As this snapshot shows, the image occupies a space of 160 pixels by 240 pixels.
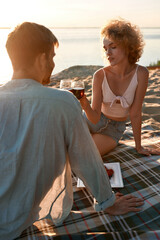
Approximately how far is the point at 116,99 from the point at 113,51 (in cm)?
55

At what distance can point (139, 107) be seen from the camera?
2.84 meters

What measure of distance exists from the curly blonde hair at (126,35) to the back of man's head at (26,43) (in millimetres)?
1549

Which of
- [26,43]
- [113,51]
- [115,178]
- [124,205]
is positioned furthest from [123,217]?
[113,51]

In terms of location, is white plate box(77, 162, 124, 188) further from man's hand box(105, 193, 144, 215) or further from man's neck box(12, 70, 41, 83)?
man's neck box(12, 70, 41, 83)

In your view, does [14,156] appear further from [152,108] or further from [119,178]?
[152,108]

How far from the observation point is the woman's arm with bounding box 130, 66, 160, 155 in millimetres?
2775

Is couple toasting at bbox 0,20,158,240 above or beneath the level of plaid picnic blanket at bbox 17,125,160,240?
above

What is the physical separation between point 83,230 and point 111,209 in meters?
0.26

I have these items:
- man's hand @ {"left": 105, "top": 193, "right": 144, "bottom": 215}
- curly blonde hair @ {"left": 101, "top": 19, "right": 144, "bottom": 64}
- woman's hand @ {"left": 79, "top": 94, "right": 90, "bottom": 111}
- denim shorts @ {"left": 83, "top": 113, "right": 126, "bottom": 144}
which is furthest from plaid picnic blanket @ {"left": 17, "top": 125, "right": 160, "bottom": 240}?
curly blonde hair @ {"left": 101, "top": 19, "right": 144, "bottom": 64}

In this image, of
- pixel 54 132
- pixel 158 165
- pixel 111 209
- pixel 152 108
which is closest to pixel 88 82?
pixel 152 108

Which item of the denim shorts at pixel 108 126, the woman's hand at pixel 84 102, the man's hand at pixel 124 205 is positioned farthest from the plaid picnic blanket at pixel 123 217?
the woman's hand at pixel 84 102

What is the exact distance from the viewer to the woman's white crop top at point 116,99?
280cm

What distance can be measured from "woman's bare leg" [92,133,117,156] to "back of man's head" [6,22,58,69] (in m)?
1.79

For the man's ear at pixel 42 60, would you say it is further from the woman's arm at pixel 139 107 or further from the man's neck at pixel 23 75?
the woman's arm at pixel 139 107
